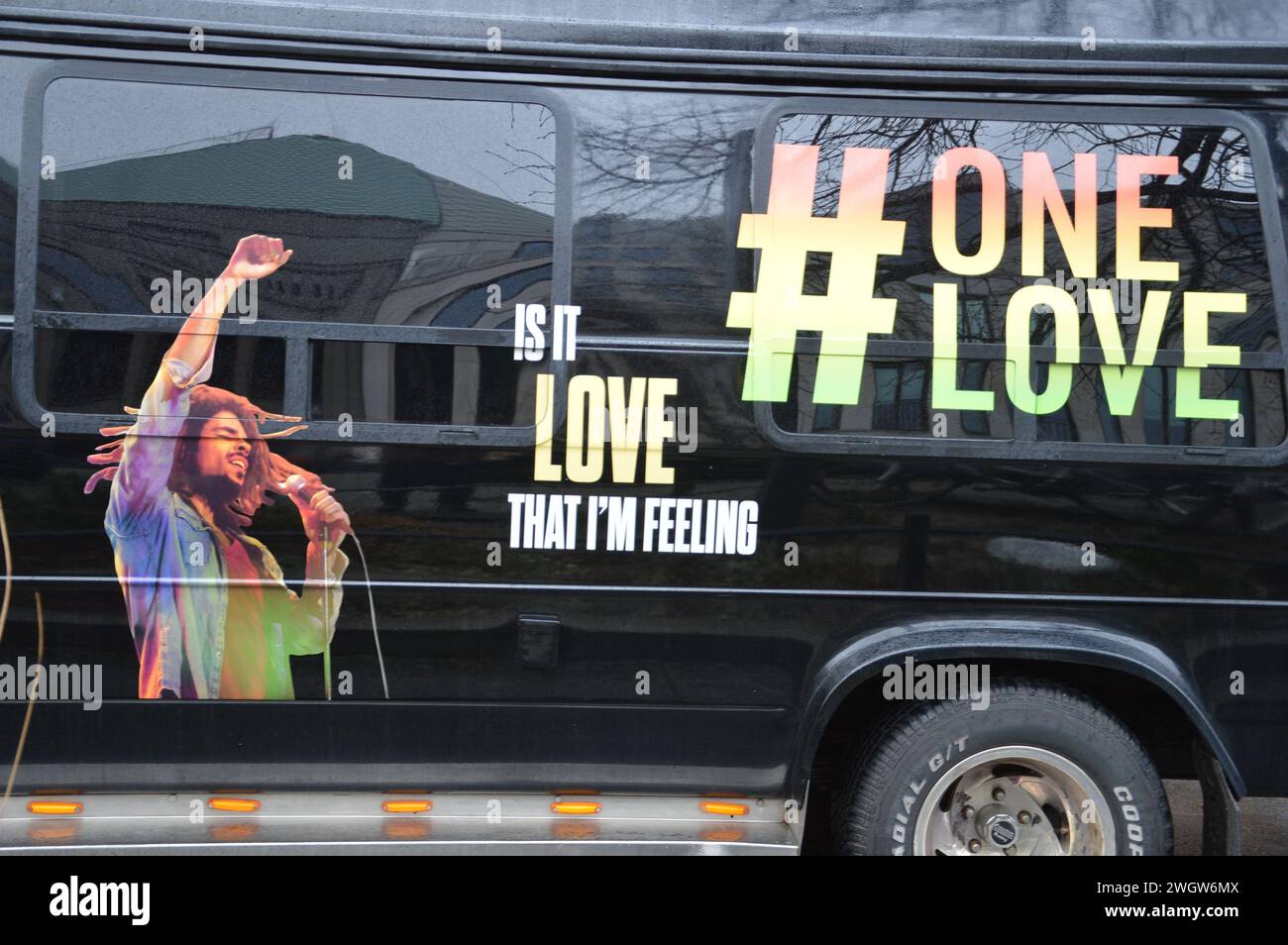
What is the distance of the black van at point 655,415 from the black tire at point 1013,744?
0.6 inches

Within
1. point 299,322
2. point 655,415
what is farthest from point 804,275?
point 299,322

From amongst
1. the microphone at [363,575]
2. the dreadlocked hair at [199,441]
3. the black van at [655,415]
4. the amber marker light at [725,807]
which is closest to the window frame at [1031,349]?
the black van at [655,415]

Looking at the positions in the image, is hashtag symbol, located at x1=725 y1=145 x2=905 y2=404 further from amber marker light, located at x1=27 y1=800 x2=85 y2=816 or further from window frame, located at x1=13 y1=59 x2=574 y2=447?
amber marker light, located at x1=27 y1=800 x2=85 y2=816

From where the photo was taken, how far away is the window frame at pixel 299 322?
2896 mm

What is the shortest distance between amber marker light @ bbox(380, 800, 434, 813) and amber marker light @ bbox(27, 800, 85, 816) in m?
0.94

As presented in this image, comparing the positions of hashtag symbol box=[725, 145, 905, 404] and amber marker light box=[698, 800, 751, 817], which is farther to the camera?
amber marker light box=[698, 800, 751, 817]

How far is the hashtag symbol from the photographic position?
301cm

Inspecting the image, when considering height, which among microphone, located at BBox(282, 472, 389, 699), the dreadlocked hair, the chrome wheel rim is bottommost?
the chrome wheel rim

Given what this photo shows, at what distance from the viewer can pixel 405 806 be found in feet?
10.1

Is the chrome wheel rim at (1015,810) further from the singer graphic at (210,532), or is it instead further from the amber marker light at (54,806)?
the amber marker light at (54,806)

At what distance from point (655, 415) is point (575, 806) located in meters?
1.28

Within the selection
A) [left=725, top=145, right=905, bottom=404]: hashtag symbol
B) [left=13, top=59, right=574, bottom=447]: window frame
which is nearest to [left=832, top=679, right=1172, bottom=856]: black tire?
[left=725, top=145, right=905, bottom=404]: hashtag symbol

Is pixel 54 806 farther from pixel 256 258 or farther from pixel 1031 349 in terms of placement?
pixel 1031 349

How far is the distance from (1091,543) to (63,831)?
130 inches
